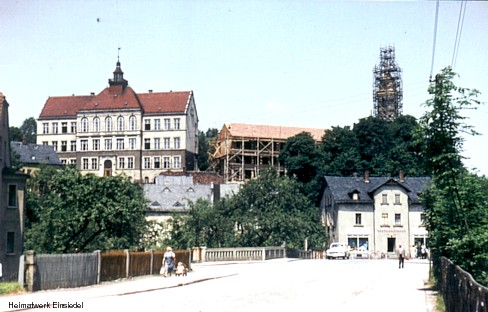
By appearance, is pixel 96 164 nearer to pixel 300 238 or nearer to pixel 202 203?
pixel 202 203

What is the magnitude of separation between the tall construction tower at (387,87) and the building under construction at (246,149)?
60.7 feet

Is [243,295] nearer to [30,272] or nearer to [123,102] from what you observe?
[30,272]

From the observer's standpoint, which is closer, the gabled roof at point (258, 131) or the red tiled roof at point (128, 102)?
the gabled roof at point (258, 131)

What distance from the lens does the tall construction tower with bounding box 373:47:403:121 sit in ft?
449

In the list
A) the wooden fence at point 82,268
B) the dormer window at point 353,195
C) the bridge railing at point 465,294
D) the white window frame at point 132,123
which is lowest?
the wooden fence at point 82,268

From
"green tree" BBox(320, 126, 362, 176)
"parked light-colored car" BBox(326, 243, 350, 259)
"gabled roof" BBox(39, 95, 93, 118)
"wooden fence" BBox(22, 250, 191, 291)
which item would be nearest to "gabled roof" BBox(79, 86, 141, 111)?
"gabled roof" BBox(39, 95, 93, 118)

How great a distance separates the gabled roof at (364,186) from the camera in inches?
3693

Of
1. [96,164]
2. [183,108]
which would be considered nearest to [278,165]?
[183,108]

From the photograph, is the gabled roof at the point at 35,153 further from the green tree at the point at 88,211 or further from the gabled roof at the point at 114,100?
the green tree at the point at 88,211

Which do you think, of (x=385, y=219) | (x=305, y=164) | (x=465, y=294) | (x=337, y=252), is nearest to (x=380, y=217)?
(x=385, y=219)

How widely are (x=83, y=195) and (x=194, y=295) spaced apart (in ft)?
90.6

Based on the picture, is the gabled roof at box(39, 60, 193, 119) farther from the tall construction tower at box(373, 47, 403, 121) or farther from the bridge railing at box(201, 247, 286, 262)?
the bridge railing at box(201, 247, 286, 262)

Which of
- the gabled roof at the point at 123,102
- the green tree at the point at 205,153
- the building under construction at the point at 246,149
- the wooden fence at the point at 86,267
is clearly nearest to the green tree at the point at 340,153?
the building under construction at the point at 246,149

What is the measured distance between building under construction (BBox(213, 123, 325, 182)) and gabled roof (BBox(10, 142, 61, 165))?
2814 cm
